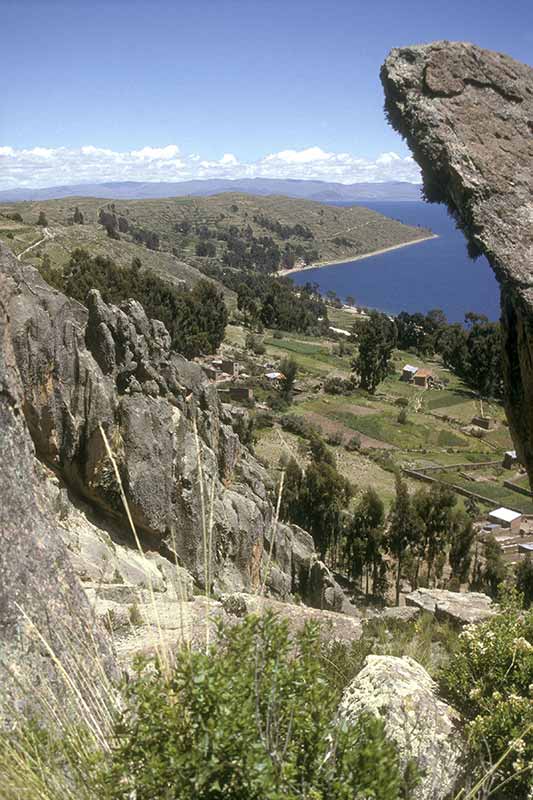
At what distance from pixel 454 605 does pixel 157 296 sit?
182ft

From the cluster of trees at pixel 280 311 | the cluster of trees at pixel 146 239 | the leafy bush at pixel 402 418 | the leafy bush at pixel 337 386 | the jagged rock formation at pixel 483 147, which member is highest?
the cluster of trees at pixel 146 239

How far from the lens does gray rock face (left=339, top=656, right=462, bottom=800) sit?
490 cm

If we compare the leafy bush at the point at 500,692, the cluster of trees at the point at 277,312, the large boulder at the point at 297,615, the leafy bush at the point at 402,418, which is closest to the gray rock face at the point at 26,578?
the leafy bush at the point at 500,692

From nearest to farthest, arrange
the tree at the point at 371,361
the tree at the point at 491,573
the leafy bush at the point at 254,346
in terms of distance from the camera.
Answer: the tree at the point at 491,573
the tree at the point at 371,361
the leafy bush at the point at 254,346

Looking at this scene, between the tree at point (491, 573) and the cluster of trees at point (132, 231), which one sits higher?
the cluster of trees at point (132, 231)

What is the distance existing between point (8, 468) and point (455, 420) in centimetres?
7039

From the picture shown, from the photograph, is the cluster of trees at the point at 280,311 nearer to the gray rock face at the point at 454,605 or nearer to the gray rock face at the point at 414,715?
the gray rock face at the point at 454,605

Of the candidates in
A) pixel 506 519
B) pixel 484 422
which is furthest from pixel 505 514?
pixel 484 422

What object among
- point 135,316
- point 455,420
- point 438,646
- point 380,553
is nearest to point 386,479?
point 380,553

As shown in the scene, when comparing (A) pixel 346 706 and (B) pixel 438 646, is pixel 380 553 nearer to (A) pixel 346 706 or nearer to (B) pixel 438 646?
(B) pixel 438 646

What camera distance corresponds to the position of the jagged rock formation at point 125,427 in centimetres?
1412

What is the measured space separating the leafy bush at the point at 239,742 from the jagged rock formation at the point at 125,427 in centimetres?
946

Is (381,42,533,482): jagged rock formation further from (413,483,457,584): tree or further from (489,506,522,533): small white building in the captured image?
(489,506,522,533): small white building

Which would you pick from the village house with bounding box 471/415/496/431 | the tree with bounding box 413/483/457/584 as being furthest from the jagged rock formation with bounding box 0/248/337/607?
the village house with bounding box 471/415/496/431
